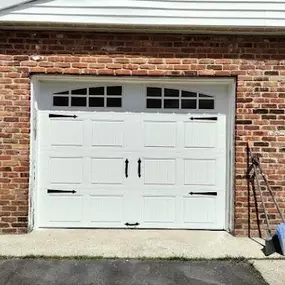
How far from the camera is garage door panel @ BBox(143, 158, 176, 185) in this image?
7.23m

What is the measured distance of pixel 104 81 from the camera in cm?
706

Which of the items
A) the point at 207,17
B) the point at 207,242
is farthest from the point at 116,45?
the point at 207,242

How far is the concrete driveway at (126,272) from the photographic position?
509 cm

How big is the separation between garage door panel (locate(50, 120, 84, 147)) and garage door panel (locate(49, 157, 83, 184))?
0.79 ft

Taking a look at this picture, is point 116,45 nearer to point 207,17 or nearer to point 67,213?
point 207,17

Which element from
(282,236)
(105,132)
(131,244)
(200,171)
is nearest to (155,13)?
Result: (105,132)

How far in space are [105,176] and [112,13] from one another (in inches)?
97.1

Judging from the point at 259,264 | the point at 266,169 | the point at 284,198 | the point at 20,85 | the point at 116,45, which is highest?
the point at 116,45

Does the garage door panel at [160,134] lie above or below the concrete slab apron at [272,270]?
above

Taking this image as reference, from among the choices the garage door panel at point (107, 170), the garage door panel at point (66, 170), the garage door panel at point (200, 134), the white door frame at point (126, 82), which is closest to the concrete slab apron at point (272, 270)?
the white door frame at point (126, 82)

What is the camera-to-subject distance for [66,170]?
7.20 meters

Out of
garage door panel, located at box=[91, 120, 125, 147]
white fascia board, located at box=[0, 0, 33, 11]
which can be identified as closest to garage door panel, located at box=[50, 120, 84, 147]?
garage door panel, located at box=[91, 120, 125, 147]

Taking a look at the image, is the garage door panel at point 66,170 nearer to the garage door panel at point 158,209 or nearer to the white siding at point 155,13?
the garage door panel at point 158,209

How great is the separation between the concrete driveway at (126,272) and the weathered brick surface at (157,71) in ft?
4.66
